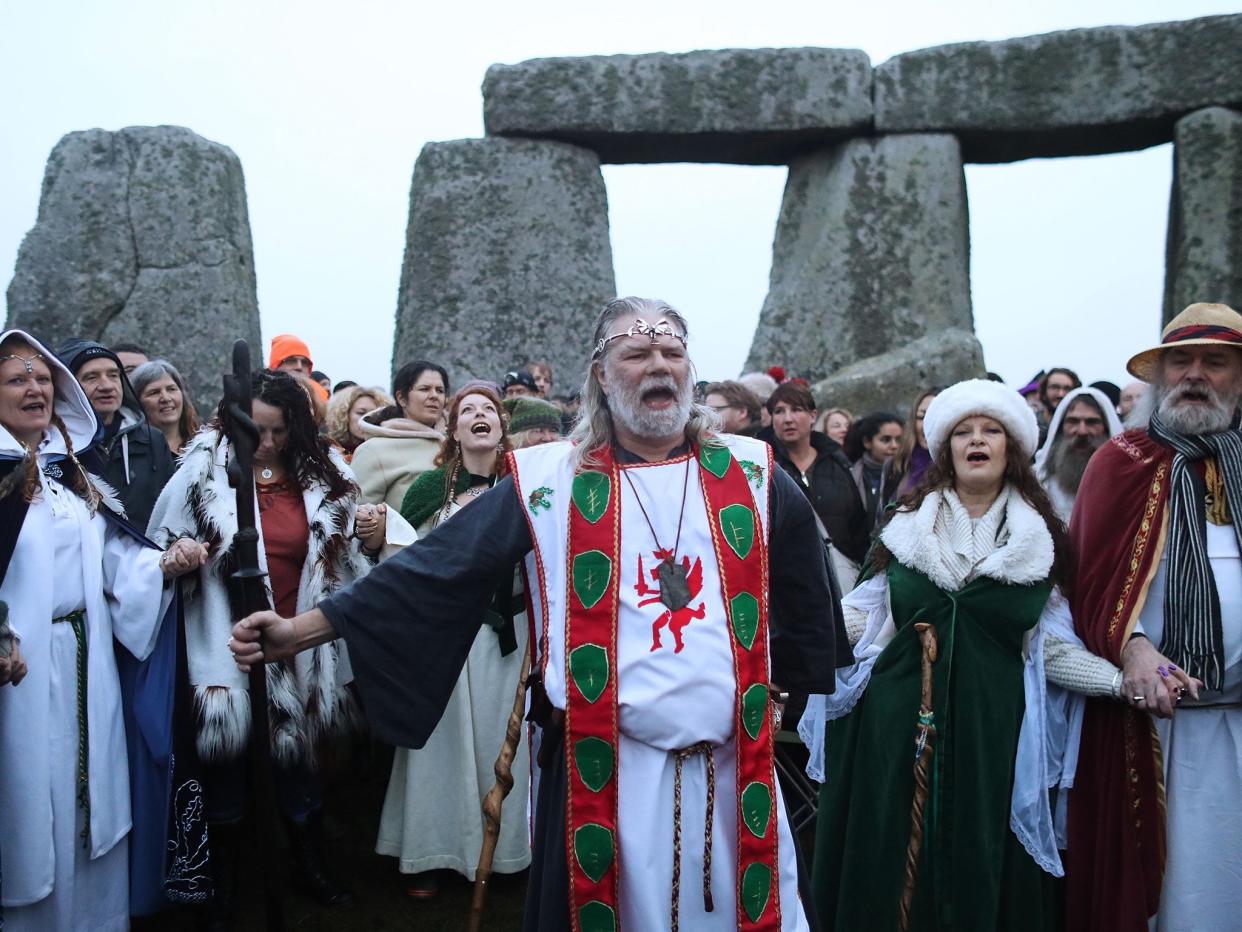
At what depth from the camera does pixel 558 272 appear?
28.6ft

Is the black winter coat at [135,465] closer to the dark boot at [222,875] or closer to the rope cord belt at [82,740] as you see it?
the rope cord belt at [82,740]

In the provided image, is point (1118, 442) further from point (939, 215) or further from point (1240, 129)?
point (1240, 129)

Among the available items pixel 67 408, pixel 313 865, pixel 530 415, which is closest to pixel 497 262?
pixel 530 415

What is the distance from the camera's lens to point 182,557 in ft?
11.1

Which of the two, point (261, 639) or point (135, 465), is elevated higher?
point (135, 465)

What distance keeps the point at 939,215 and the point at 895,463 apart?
14.6 ft

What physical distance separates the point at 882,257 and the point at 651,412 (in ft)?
22.2

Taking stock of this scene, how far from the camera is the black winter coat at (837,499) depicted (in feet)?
16.0

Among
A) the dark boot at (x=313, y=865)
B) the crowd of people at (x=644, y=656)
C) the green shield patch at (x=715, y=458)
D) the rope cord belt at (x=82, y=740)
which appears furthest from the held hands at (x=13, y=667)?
the green shield patch at (x=715, y=458)

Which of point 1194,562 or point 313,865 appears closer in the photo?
point 1194,562

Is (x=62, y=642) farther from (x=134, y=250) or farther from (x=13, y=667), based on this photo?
(x=134, y=250)

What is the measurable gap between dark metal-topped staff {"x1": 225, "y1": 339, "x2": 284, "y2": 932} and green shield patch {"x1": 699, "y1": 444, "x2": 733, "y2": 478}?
102 cm

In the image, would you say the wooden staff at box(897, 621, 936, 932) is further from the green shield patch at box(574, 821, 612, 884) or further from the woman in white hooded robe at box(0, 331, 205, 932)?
the woman in white hooded robe at box(0, 331, 205, 932)

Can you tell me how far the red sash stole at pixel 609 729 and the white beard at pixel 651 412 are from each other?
245 mm
